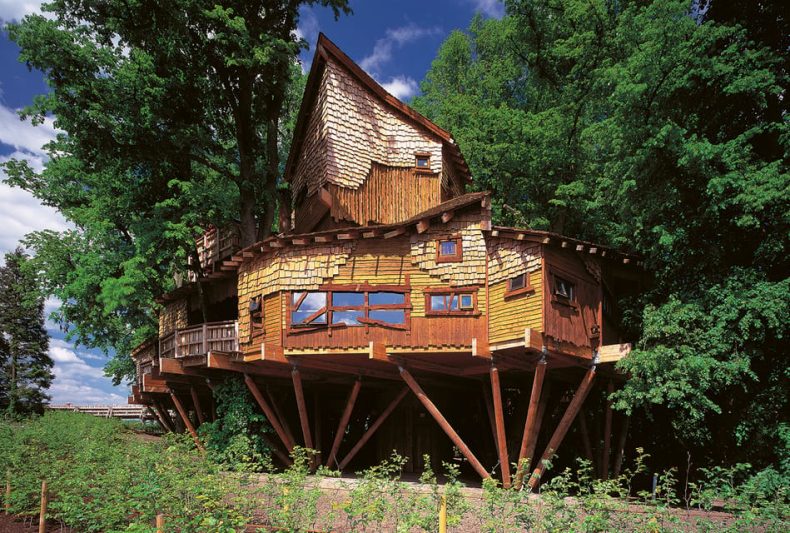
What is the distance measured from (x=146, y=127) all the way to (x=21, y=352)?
3496cm

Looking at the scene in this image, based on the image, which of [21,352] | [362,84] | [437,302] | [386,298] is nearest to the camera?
[437,302]

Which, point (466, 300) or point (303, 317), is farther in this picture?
point (303, 317)

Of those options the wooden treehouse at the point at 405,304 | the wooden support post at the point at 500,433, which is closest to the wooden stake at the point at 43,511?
the wooden treehouse at the point at 405,304

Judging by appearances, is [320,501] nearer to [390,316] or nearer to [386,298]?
[390,316]

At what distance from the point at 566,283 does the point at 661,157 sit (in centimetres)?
451

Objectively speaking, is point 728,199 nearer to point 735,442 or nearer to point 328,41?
point 735,442

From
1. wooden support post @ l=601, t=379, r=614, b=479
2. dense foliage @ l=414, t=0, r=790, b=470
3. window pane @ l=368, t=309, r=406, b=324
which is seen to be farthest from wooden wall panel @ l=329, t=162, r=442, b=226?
wooden support post @ l=601, t=379, r=614, b=479

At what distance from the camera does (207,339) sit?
63.7 feet

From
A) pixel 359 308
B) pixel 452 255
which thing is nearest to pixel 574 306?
pixel 452 255

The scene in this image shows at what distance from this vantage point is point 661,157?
15555 mm

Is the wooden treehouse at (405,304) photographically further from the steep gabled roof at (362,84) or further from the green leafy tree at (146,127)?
the green leafy tree at (146,127)

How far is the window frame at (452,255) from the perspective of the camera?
16789 millimetres

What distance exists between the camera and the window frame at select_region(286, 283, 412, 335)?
16.7 m

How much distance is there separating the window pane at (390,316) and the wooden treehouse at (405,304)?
1.8 inches
